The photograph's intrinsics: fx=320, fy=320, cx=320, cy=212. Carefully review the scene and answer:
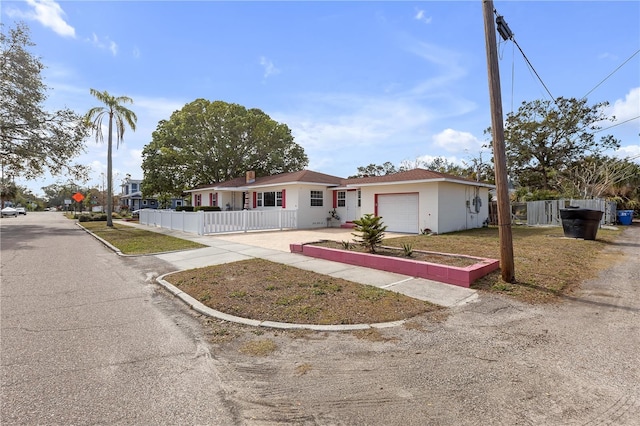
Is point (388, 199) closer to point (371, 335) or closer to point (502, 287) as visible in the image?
point (502, 287)

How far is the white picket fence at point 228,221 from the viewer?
1562 cm

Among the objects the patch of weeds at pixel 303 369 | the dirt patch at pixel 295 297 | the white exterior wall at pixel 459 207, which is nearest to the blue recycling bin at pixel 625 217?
the white exterior wall at pixel 459 207

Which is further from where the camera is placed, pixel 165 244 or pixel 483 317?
pixel 165 244

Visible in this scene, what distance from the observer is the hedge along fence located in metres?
15.6

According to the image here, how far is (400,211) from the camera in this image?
16.9 meters

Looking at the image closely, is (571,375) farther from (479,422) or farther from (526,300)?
(526,300)

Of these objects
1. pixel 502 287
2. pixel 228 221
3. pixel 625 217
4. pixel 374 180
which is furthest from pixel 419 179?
pixel 625 217

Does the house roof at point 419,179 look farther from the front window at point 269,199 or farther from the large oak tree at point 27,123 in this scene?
the large oak tree at point 27,123

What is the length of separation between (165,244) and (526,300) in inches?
460

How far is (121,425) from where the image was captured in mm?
2324

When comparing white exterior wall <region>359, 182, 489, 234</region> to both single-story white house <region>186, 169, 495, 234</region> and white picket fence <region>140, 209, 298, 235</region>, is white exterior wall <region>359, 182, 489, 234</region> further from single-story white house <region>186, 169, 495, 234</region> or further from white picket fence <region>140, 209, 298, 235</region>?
white picket fence <region>140, 209, 298, 235</region>

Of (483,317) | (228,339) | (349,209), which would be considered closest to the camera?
(228,339)

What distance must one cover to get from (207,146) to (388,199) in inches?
836

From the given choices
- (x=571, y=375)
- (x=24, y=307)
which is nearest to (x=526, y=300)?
(x=571, y=375)
